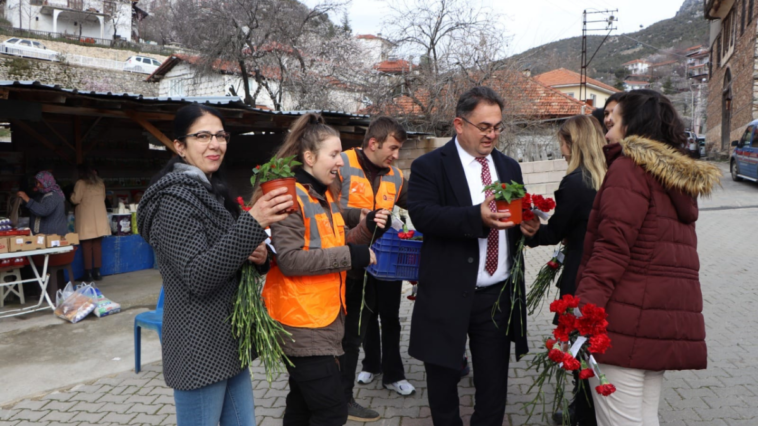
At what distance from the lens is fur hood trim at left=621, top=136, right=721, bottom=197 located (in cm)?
212

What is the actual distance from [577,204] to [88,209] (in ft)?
24.1

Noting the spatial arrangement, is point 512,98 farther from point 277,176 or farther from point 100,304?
point 277,176

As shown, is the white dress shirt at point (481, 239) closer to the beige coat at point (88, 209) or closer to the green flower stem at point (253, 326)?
the green flower stem at point (253, 326)

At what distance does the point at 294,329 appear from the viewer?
246cm

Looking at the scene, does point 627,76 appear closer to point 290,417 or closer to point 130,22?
point 130,22

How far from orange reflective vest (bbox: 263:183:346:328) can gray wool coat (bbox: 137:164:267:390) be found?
0.35 m

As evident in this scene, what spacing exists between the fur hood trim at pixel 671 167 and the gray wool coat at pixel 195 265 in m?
1.52

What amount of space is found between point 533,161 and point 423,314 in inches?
384

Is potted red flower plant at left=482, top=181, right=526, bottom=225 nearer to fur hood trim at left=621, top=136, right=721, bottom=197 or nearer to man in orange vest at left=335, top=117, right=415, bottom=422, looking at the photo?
fur hood trim at left=621, top=136, right=721, bottom=197

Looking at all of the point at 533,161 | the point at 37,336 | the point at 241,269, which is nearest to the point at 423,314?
the point at 241,269

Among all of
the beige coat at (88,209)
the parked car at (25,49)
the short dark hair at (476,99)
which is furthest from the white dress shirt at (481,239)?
the parked car at (25,49)

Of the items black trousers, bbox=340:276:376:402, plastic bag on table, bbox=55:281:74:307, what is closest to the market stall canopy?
plastic bag on table, bbox=55:281:74:307

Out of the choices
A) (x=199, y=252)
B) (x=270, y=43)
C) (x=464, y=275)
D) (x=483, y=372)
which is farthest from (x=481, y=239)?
(x=270, y=43)

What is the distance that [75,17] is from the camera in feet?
185
